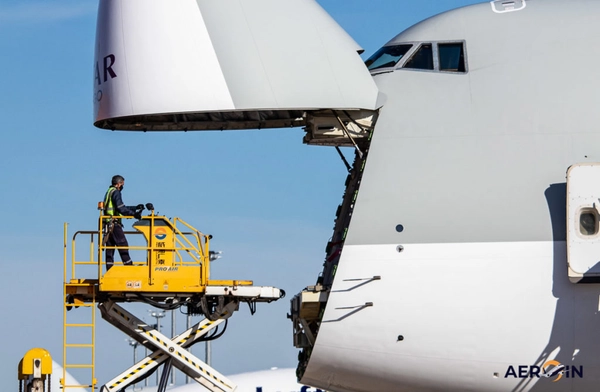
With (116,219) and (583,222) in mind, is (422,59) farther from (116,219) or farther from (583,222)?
(116,219)

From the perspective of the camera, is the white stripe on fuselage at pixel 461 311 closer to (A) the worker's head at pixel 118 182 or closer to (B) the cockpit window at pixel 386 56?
(B) the cockpit window at pixel 386 56

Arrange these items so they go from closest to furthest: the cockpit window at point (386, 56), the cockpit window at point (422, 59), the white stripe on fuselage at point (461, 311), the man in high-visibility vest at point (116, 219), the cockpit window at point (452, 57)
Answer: the white stripe on fuselage at point (461, 311)
the cockpit window at point (452, 57)
the cockpit window at point (422, 59)
the cockpit window at point (386, 56)
the man in high-visibility vest at point (116, 219)

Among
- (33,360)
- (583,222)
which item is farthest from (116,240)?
(583,222)

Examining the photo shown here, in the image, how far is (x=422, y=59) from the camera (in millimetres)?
17422

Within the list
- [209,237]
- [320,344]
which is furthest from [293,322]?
[209,237]

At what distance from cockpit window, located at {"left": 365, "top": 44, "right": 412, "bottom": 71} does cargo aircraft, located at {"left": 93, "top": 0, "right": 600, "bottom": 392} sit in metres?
0.29

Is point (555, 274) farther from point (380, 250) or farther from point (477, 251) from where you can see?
point (380, 250)

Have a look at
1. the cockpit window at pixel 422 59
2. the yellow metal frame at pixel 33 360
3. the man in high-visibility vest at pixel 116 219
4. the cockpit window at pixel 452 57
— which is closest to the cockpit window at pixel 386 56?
the cockpit window at pixel 422 59

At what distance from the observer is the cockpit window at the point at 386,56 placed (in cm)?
1766

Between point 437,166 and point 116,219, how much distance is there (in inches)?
269

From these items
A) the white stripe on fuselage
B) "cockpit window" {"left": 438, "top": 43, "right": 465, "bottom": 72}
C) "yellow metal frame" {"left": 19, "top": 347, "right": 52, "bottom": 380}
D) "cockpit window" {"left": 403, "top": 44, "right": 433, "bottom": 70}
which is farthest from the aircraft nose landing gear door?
"yellow metal frame" {"left": 19, "top": 347, "right": 52, "bottom": 380}

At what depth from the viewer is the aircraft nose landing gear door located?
15.8 m

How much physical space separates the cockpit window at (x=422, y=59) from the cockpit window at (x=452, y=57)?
170 mm

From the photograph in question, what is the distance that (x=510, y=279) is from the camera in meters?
16.0
